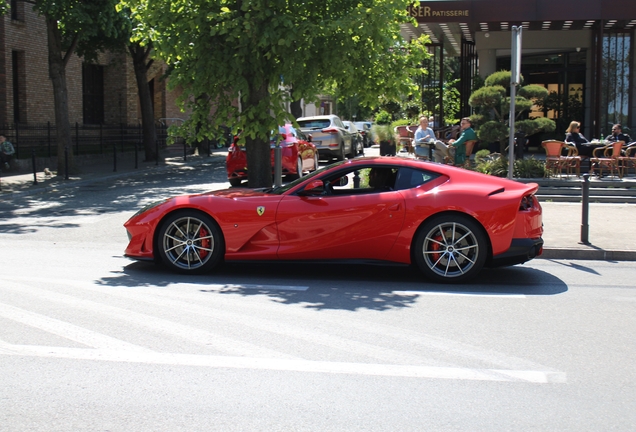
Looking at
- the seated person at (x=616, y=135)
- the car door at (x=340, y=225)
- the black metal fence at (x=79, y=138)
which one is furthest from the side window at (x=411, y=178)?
the black metal fence at (x=79, y=138)

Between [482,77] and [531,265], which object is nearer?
[531,265]

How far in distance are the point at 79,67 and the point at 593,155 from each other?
898 inches

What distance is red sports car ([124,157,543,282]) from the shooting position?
26.7ft

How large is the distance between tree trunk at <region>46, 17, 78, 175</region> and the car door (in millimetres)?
15924

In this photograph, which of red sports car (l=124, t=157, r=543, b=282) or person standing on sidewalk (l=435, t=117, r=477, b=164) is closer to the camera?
red sports car (l=124, t=157, r=543, b=282)

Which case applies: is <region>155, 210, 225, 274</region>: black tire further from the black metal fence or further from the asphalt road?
the black metal fence

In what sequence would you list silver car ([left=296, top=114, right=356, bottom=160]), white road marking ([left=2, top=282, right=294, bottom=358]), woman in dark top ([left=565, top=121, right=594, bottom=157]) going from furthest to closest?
silver car ([left=296, top=114, right=356, bottom=160]) → woman in dark top ([left=565, top=121, right=594, bottom=157]) → white road marking ([left=2, top=282, right=294, bottom=358])

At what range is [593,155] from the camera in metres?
18.4

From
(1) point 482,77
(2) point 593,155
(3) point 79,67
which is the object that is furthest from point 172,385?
(3) point 79,67

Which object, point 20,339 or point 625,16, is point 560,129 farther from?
point 20,339

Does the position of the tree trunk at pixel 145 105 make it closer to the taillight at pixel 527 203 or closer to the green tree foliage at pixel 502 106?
the green tree foliage at pixel 502 106

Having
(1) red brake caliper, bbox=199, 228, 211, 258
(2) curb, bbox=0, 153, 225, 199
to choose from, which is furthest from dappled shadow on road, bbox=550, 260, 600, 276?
(2) curb, bbox=0, 153, 225, 199

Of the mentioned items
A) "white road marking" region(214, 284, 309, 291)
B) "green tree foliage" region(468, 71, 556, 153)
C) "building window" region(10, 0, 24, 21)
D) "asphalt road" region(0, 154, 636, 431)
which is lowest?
"asphalt road" region(0, 154, 636, 431)

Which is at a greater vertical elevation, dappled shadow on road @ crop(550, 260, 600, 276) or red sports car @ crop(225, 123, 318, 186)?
red sports car @ crop(225, 123, 318, 186)
